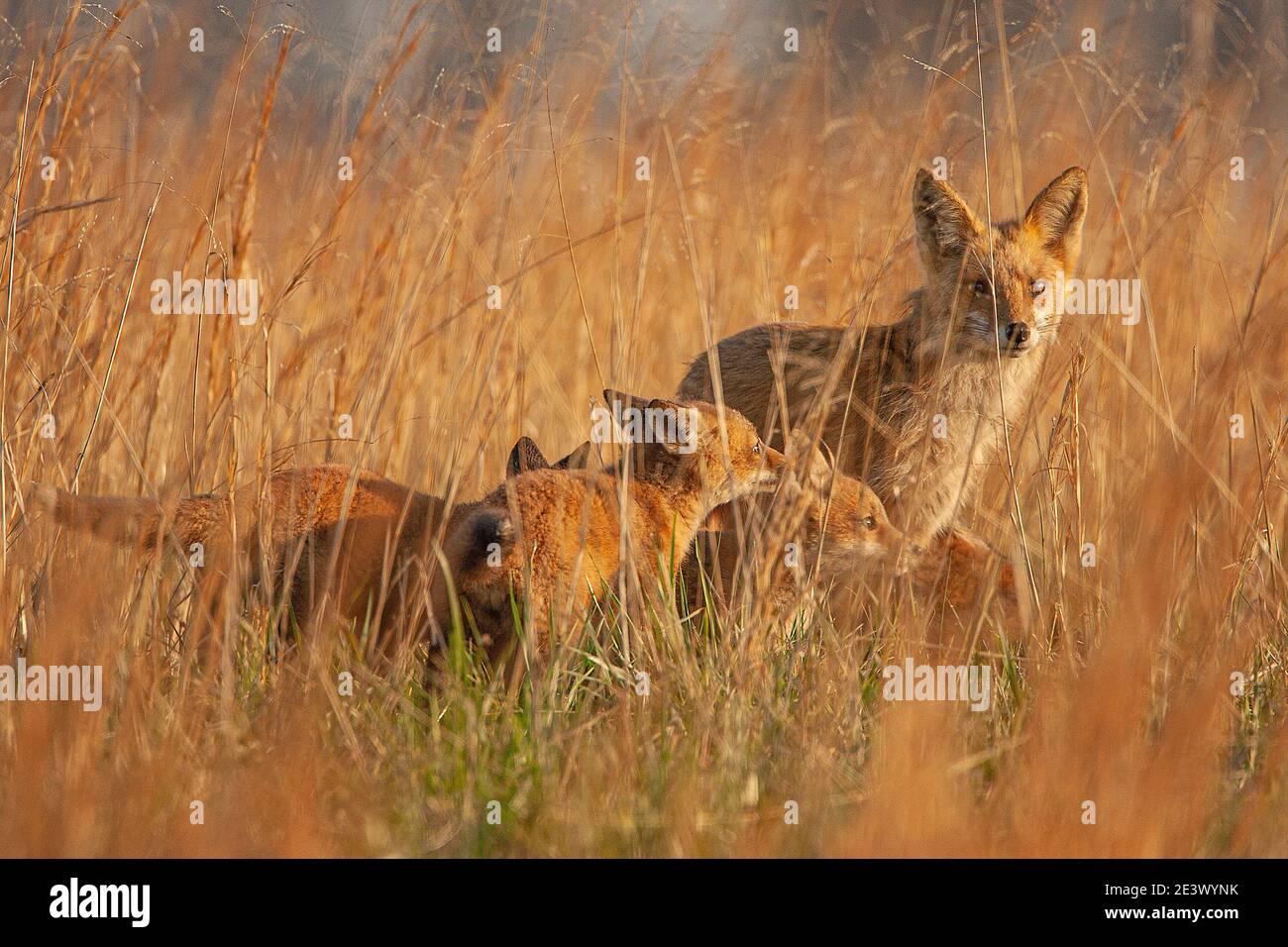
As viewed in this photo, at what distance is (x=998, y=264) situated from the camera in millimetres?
5469

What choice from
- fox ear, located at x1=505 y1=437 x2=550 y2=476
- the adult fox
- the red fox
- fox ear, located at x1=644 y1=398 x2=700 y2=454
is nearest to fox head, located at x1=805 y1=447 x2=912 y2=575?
the adult fox

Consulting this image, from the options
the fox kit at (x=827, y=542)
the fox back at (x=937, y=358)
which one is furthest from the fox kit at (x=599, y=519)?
the fox back at (x=937, y=358)

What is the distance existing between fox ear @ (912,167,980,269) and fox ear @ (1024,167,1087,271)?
300 mm

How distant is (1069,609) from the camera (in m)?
4.40

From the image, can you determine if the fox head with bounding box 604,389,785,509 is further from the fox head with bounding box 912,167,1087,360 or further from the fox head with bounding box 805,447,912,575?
the fox head with bounding box 912,167,1087,360

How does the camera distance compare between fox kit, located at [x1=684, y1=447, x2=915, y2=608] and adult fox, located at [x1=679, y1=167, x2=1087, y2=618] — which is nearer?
fox kit, located at [x1=684, y1=447, x2=915, y2=608]

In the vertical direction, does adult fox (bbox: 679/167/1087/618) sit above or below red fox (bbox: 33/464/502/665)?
above

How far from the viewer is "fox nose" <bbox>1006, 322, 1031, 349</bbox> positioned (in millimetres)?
5375

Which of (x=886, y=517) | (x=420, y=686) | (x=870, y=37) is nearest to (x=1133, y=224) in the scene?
(x=886, y=517)

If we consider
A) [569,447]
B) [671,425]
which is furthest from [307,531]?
[569,447]

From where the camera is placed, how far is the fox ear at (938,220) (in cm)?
543

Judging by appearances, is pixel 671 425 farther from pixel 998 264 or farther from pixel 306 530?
pixel 998 264

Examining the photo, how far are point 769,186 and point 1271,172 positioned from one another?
2.58 meters
